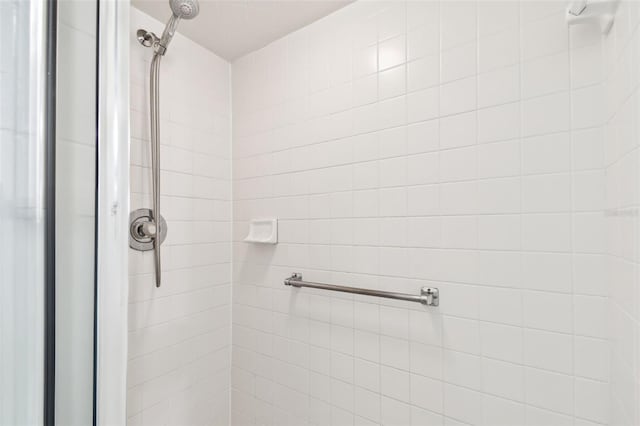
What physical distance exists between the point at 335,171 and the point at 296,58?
1.96ft

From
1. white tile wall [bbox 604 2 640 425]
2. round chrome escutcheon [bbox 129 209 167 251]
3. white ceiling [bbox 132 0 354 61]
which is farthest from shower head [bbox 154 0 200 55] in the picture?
white tile wall [bbox 604 2 640 425]

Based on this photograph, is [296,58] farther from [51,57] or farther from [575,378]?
[575,378]

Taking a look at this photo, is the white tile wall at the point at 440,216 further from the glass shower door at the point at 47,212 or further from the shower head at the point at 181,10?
the glass shower door at the point at 47,212

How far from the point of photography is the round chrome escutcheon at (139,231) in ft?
4.28

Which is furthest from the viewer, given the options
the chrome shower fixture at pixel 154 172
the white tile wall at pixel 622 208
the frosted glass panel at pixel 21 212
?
the chrome shower fixture at pixel 154 172

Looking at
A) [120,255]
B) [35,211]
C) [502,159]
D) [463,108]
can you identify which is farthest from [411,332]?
[35,211]

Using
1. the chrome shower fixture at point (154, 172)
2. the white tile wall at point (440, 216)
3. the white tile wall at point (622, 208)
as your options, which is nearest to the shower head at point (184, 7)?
the chrome shower fixture at point (154, 172)

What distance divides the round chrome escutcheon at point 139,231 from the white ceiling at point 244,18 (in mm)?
871

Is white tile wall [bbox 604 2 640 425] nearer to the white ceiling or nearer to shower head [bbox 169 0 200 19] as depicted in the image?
the white ceiling

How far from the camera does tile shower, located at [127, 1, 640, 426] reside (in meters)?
0.86

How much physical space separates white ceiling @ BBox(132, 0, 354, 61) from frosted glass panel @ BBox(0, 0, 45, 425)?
3.65 feet

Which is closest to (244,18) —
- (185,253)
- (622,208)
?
(185,253)

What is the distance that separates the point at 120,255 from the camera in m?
0.46

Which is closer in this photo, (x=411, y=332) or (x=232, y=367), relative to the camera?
(x=411, y=332)
